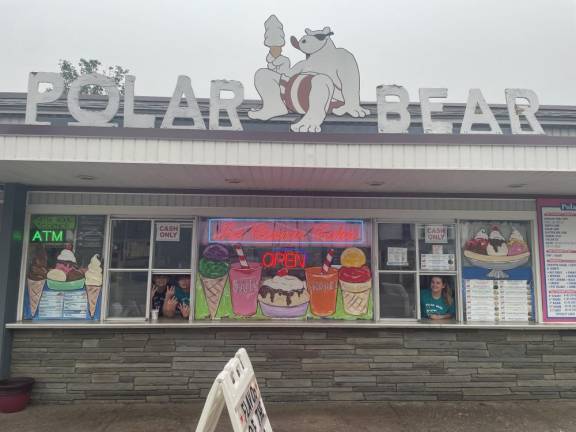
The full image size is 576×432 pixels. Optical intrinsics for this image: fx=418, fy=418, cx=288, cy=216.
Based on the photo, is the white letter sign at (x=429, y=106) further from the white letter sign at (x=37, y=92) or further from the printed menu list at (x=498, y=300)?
the white letter sign at (x=37, y=92)

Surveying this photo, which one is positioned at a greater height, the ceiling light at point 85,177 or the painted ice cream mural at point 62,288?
the ceiling light at point 85,177

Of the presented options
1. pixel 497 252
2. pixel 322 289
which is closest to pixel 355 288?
pixel 322 289

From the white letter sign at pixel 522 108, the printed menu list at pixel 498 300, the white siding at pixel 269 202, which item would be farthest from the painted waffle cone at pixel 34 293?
the white letter sign at pixel 522 108

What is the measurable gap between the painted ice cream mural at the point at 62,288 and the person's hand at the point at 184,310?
1168mm

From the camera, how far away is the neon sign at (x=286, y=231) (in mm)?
6184

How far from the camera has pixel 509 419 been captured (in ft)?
17.3

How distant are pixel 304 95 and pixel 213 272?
2.82 metres

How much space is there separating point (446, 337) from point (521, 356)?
3.60 ft

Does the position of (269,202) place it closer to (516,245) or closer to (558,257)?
(516,245)

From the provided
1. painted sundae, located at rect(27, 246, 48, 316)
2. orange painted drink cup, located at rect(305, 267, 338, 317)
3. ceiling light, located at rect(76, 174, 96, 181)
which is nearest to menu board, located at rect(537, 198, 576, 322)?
orange painted drink cup, located at rect(305, 267, 338, 317)

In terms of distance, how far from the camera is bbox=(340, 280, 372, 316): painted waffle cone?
6.10 metres

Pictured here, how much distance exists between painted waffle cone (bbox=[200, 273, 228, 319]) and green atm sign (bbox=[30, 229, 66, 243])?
213 cm

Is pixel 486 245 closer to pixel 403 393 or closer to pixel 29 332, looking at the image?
pixel 403 393

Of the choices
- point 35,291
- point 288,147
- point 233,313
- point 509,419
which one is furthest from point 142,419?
point 509,419
